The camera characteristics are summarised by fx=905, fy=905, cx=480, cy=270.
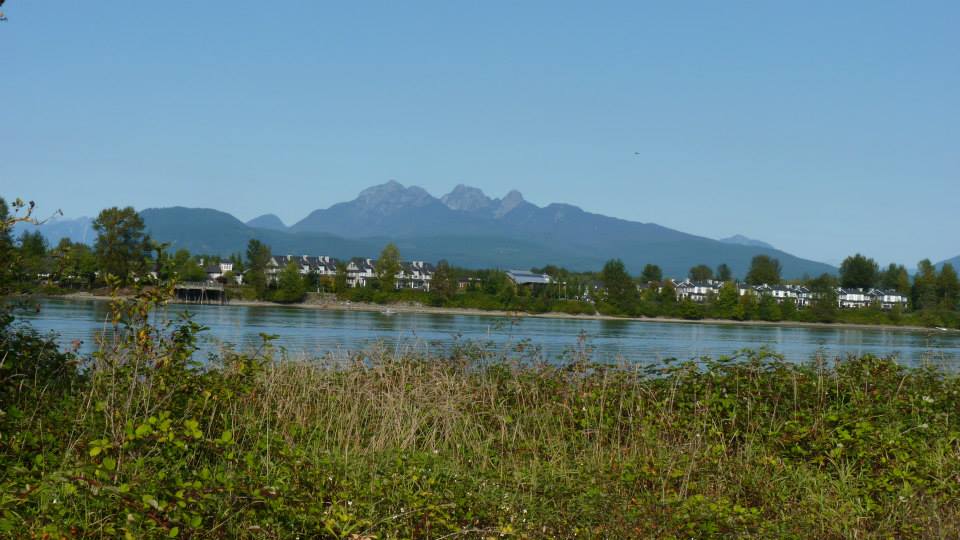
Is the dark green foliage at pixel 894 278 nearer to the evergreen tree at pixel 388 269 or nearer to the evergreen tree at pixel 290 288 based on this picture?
the evergreen tree at pixel 388 269

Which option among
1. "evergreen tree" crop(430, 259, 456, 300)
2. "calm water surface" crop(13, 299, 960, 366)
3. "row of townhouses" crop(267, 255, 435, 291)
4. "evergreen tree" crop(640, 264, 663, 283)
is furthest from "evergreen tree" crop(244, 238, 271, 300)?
"evergreen tree" crop(640, 264, 663, 283)

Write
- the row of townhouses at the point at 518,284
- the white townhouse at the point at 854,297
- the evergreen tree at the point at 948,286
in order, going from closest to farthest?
1. the row of townhouses at the point at 518,284
2. the evergreen tree at the point at 948,286
3. the white townhouse at the point at 854,297

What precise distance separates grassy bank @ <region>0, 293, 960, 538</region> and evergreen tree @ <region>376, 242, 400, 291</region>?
108545mm

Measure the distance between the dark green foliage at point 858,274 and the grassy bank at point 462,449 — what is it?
18376 centimetres

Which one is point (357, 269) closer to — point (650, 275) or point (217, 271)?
point (217, 271)

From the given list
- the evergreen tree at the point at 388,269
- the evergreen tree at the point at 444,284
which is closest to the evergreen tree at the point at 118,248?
the evergreen tree at the point at 444,284

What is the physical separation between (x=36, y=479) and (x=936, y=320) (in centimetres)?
11247

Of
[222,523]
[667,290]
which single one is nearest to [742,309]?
[667,290]

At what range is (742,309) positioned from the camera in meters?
114

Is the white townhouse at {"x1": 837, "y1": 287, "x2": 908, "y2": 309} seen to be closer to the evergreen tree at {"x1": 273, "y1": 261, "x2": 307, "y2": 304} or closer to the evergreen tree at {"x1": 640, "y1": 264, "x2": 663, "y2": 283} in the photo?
the evergreen tree at {"x1": 640, "y1": 264, "x2": 663, "y2": 283}

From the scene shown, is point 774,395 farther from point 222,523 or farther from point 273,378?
point 222,523

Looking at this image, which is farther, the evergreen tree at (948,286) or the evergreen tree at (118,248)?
the evergreen tree at (948,286)

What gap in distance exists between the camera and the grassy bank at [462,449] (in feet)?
19.0

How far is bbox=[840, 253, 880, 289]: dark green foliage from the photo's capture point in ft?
596
